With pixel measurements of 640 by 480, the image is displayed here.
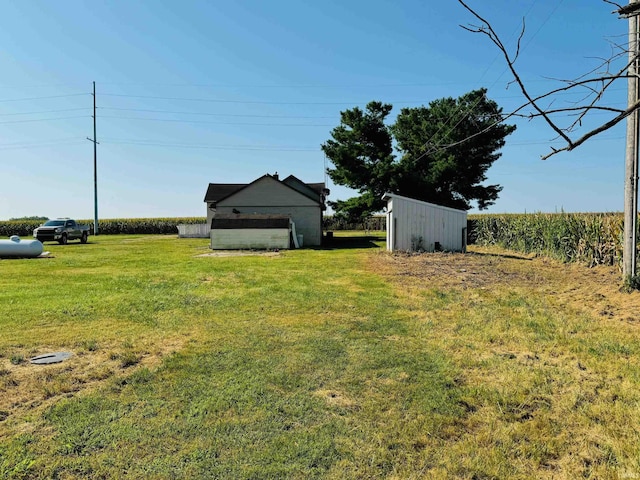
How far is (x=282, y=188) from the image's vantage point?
25.9 m

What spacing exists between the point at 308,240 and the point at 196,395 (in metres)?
22.5

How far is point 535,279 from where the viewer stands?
10195 millimetres

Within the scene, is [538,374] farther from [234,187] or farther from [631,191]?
[234,187]

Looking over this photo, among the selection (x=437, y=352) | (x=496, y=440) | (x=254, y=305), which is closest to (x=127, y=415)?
(x=496, y=440)

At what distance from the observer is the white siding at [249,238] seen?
21781mm

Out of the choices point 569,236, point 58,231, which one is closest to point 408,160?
point 569,236

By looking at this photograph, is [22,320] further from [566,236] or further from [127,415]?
[566,236]

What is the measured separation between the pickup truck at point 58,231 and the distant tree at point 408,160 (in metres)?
18.8

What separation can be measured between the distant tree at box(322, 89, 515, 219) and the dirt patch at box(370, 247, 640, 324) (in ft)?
51.5

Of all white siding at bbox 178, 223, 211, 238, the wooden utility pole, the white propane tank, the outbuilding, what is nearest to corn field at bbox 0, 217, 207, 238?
white siding at bbox 178, 223, 211, 238

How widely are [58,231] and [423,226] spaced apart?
2202cm

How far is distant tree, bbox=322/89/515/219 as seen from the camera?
2988 cm

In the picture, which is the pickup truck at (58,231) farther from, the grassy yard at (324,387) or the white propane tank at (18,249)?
the grassy yard at (324,387)

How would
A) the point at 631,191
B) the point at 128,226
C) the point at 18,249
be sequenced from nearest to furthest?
the point at 631,191, the point at 18,249, the point at 128,226
